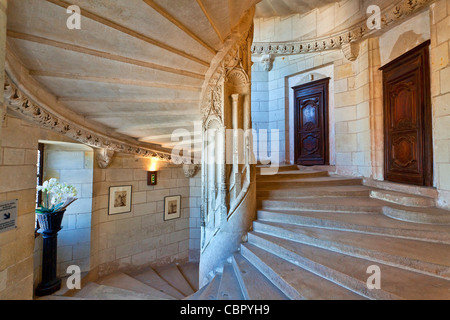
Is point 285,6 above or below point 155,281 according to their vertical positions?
above

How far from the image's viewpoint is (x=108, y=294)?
2.65 meters

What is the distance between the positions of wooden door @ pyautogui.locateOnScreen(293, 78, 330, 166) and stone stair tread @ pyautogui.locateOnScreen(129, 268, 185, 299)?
3096 millimetres

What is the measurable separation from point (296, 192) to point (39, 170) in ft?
11.3

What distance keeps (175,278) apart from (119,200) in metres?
1.73

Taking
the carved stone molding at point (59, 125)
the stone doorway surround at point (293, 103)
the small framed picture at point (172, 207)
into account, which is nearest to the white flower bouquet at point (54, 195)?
the carved stone molding at point (59, 125)

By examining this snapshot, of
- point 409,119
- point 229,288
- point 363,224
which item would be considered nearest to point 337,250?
point 363,224

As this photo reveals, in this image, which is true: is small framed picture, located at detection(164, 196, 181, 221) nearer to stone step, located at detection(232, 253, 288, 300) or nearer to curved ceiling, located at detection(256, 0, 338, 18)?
stone step, located at detection(232, 253, 288, 300)

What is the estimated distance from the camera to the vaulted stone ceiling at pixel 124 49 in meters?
Result: 1.23

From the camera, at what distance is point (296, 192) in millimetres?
2287

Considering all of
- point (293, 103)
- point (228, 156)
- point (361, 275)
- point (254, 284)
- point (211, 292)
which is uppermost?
point (293, 103)

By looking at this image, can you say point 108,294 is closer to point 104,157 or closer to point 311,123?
point 104,157

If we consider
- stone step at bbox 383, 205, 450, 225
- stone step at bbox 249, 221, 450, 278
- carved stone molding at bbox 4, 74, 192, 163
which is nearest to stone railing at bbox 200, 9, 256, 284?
stone step at bbox 249, 221, 450, 278
